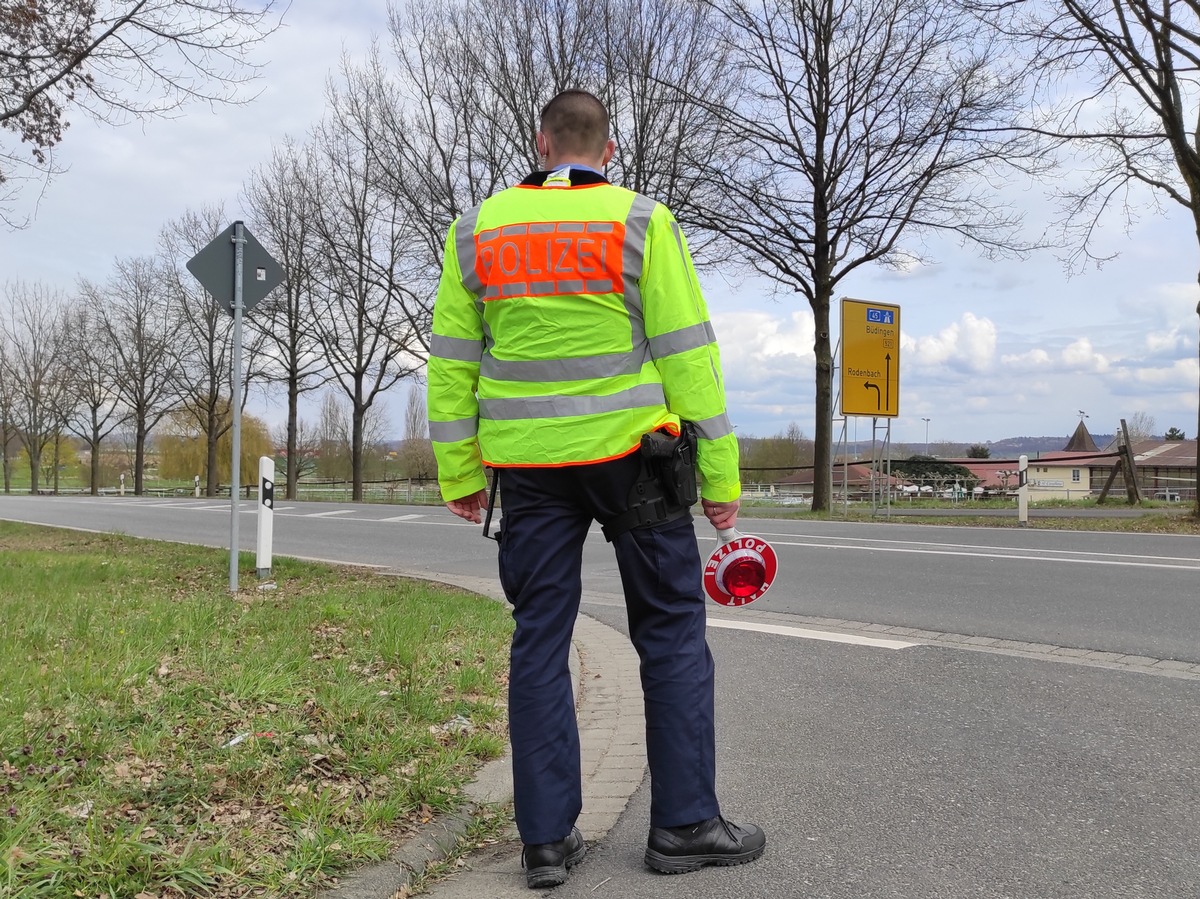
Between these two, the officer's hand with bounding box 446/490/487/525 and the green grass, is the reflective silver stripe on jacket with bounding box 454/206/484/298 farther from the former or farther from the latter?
the green grass

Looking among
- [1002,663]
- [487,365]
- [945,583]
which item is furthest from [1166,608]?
[487,365]

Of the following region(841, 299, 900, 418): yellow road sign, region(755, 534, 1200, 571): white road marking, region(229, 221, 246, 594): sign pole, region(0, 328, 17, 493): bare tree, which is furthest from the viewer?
region(0, 328, 17, 493): bare tree

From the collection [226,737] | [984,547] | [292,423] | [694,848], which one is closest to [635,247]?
[694,848]

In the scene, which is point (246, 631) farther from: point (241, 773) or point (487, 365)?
point (487, 365)

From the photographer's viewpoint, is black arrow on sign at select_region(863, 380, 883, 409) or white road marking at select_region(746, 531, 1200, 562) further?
black arrow on sign at select_region(863, 380, 883, 409)

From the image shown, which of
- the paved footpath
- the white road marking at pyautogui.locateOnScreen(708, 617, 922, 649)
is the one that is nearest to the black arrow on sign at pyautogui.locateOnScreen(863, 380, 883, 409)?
the white road marking at pyautogui.locateOnScreen(708, 617, 922, 649)

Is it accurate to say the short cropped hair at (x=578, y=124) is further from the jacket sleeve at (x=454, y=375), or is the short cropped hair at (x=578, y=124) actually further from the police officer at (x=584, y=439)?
the jacket sleeve at (x=454, y=375)

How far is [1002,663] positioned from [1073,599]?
2.46 m

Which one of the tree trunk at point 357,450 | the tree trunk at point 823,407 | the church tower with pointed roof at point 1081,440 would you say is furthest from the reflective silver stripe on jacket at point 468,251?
the church tower with pointed roof at point 1081,440

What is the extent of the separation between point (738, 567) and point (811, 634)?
3645mm

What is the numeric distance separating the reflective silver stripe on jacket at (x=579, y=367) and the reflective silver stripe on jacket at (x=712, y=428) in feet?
0.75

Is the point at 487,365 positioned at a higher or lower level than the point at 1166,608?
higher

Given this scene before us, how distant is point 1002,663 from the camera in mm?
5262

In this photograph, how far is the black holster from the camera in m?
2.61
